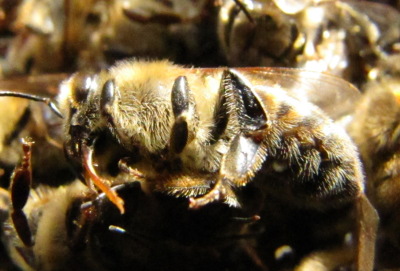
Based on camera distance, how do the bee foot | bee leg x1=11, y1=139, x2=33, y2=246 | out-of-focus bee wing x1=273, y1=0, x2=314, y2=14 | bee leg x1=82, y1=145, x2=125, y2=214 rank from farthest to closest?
out-of-focus bee wing x1=273, y1=0, x2=314, y2=14
bee leg x1=11, y1=139, x2=33, y2=246
bee leg x1=82, y1=145, x2=125, y2=214
the bee foot

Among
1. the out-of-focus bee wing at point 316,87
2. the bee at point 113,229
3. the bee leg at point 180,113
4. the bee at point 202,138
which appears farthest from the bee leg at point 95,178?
the out-of-focus bee wing at point 316,87

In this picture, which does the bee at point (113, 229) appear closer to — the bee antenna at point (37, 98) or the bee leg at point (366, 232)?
the bee antenna at point (37, 98)

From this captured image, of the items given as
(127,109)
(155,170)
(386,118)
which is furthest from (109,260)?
(386,118)

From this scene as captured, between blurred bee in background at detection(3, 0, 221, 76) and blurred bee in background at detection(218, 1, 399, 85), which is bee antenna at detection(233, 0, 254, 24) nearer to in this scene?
blurred bee in background at detection(218, 1, 399, 85)

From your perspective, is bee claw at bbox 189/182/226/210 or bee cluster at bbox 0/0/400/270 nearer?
bee claw at bbox 189/182/226/210

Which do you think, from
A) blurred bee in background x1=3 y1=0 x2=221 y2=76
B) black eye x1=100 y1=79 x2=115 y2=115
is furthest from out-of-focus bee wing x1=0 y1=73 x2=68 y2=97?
black eye x1=100 y1=79 x2=115 y2=115

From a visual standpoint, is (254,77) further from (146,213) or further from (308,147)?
(146,213)

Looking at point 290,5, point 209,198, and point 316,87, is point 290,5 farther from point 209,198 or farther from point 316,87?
point 209,198

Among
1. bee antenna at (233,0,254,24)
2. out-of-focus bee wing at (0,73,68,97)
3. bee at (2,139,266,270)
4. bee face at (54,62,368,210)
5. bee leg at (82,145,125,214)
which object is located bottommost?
bee at (2,139,266,270)
